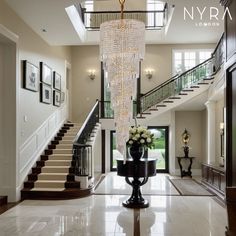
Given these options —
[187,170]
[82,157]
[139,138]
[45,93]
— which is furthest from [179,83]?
[139,138]

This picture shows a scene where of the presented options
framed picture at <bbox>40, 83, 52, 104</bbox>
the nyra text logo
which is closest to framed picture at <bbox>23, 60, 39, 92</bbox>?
framed picture at <bbox>40, 83, 52, 104</bbox>

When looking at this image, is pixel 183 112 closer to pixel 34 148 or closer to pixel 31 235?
pixel 34 148

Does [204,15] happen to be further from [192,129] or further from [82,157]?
[192,129]

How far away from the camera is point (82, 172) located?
26.0ft

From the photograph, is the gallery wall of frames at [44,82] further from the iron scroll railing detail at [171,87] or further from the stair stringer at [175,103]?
the stair stringer at [175,103]

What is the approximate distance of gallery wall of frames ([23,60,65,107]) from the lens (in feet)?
26.0

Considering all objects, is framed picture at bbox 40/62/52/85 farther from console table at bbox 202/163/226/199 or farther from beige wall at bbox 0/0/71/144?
console table at bbox 202/163/226/199

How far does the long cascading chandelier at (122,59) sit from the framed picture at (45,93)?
4171 mm

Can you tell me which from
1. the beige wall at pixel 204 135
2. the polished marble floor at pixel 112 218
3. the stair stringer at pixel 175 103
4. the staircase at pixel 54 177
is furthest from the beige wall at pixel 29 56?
the beige wall at pixel 204 135

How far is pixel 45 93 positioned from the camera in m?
9.41

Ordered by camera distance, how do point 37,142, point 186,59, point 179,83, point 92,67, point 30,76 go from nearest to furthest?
point 30,76, point 37,142, point 179,83, point 186,59, point 92,67

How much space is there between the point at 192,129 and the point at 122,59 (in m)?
8.19

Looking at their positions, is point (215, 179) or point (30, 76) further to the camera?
point (215, 179)

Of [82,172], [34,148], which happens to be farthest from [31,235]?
[34,148]
